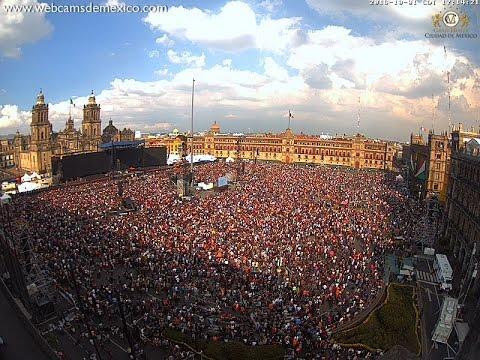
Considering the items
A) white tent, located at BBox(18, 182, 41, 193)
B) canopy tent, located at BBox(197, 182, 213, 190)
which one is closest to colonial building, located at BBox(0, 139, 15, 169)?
white tent, located at BBox(18, 182, 41, 193)

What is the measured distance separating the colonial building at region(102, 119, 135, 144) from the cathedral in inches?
164

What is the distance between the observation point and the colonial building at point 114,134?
3562 inches

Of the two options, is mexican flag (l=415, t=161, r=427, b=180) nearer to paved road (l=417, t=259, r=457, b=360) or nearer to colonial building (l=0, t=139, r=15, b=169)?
paved road (l=417, t=259, r=457, b=360)

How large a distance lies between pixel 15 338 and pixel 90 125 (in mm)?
81510

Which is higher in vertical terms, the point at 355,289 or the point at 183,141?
the point at 183,141

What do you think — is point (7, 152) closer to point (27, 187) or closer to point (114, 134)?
point (114, 134)

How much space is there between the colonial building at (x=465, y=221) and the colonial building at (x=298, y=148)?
61.9 meters

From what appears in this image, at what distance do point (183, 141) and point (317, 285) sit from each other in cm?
8316

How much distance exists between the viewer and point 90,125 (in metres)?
84.3

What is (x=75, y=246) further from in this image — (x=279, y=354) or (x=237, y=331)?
(x=279, y=354)

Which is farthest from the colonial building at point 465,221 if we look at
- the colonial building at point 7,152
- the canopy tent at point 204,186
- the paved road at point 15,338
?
the colonial building at point 7,152

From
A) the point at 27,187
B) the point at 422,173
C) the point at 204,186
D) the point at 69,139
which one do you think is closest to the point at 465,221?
the point at 422,173

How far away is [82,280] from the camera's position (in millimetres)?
19891

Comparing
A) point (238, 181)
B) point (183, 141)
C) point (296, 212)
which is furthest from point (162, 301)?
Answer: point (183, 141)
